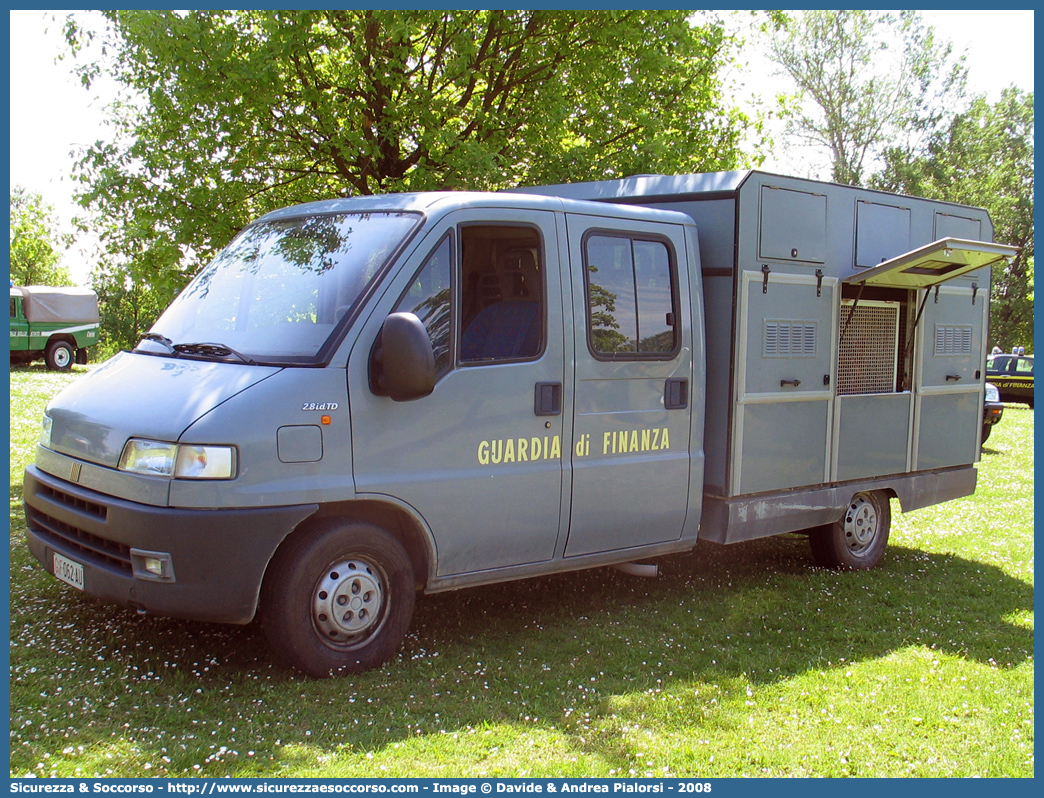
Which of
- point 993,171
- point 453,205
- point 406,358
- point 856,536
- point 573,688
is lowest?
point 573,688

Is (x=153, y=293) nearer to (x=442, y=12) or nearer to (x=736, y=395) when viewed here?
(x=442, y=12)

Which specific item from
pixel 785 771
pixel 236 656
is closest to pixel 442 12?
pixel 236 656

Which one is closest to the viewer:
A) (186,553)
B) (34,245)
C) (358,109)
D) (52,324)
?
(186,553)

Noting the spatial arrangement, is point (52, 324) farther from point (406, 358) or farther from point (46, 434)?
point (406, 358)

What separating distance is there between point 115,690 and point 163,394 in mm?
1476

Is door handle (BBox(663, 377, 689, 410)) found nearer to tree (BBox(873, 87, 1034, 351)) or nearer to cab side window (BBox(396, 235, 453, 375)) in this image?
cab side window (BBox(396, 235, 453, 375))

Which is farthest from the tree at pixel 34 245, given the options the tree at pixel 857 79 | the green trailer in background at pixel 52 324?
the tree at pixel 857 79

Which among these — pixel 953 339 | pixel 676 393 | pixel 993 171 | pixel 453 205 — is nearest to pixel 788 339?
pixel 676 393

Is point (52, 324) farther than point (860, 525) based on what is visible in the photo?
Yes

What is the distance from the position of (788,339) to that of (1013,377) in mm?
27206

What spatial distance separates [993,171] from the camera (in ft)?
144

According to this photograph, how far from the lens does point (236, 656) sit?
5.31 meters

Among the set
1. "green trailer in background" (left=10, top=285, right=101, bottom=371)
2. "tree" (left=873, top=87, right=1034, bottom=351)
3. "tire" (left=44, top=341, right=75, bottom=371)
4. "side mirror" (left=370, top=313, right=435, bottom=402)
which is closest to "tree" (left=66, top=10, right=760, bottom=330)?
"side mirror" (left=370, top=313, right=435, bottom=402)

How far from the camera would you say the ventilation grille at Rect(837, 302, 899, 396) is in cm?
747
